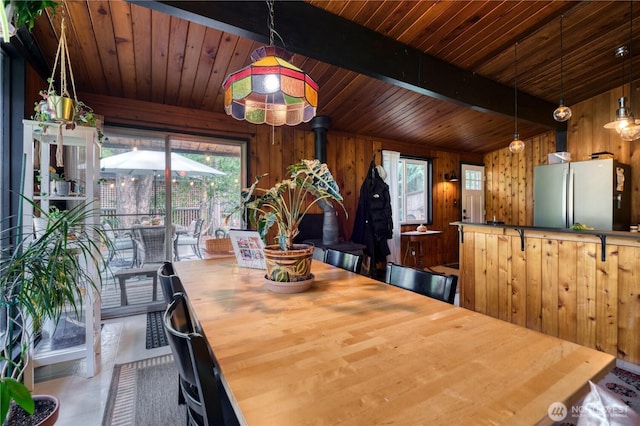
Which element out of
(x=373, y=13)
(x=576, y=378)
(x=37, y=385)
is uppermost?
(x=373, y=13)

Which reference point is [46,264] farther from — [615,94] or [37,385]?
[615,94]

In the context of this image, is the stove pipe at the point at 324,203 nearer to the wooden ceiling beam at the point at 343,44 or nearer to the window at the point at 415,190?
the wooden ceiling beam at the point at 343,44

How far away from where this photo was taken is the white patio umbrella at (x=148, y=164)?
324cm

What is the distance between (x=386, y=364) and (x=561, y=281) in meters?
2.54

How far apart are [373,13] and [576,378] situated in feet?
8.50

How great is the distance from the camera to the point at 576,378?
705 mm

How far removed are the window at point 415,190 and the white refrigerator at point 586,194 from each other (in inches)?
68.2

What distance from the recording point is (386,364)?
776 mm

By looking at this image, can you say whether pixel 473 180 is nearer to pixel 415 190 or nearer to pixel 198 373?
pixel 415 190

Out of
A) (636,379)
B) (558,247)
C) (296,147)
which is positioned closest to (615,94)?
(558,247)

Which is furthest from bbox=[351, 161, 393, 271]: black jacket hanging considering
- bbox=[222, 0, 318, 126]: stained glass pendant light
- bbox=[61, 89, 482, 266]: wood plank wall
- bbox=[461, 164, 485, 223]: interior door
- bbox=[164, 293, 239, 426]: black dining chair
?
bbox=[164, 293, 239, 426]: black dining chair

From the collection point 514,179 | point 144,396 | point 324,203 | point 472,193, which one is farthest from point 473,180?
point 144,396

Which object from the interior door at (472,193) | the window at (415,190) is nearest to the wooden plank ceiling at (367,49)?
the window at (415,190)

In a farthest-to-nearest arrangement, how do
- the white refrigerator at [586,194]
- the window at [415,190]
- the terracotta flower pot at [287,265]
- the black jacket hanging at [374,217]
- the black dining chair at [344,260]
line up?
the window at [415,190]
the black jacket hanging at [374,217]
the white refrigerator at [586,194]
the black dining chair at [344,260]
the terracotta flower pot at [287,265]
